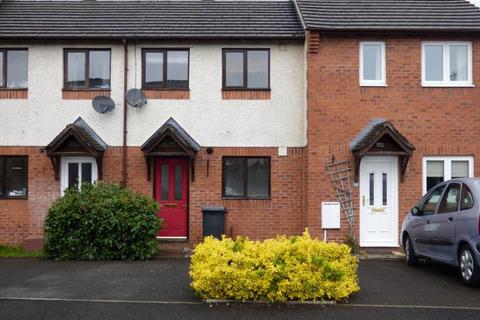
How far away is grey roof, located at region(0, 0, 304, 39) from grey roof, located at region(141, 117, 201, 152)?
2.28m

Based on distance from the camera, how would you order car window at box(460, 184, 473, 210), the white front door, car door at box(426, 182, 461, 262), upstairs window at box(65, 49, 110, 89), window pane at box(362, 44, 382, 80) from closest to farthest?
car window at box(460, 184, 473, 210) → car door at box(426, 182, 461, 262) → the white front door → window pane at box(362, 44, 382, 80) → upstairs window at box(65, 49, 110, 89)

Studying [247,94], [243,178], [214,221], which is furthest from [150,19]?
[214,221]

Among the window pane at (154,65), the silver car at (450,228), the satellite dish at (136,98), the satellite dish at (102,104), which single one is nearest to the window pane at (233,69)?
the window pane at (154,65)

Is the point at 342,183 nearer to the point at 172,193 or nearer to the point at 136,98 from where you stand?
the point at 172,193

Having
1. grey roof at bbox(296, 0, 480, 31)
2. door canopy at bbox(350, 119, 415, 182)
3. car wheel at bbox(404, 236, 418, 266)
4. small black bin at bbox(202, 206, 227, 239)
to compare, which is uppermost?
grey roof at bbox(296, 0, 480, 31)

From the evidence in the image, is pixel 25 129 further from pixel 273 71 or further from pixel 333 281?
pixel 333 281

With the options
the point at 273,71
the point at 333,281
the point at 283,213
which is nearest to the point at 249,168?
the point at 283,213

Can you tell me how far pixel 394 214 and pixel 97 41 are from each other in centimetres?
865

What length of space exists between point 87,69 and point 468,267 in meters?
10.2

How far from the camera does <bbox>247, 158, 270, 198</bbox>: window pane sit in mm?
14016

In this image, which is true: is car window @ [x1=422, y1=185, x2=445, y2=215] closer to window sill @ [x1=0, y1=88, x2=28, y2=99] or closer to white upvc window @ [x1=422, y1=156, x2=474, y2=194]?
white upvc window @ [x1=422, y1=156, x2=474, y2=194]

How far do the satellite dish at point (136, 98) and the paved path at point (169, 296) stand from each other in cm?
470

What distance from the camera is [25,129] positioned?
45.9 feet

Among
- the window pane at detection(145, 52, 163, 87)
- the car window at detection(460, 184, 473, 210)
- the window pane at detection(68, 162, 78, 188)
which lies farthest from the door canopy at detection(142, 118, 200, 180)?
the car window at detection(460, 184, 473, 210)
